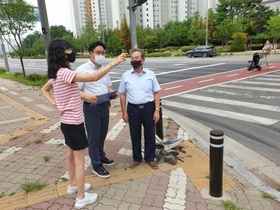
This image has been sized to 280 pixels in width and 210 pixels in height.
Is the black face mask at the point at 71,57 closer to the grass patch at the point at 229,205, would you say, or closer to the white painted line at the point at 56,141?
the grass patch at the point at 229,205

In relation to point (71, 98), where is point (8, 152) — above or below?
below

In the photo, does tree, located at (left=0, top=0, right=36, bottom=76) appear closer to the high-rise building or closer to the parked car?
the parked car

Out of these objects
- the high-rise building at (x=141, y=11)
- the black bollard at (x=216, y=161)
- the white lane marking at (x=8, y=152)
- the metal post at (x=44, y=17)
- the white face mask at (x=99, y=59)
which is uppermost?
the high-rise building at (x=141, y=11)

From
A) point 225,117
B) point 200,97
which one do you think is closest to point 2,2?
point 200,97

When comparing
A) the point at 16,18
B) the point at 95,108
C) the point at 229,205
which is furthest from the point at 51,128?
the point at 16,18

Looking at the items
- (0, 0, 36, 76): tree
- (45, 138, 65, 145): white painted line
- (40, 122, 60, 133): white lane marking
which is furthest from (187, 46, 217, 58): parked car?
(45, 138, 65, 145): white painted line

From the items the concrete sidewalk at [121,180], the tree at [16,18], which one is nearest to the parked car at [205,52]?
the tree at [16,18]

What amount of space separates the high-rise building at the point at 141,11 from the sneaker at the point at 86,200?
95058 mm

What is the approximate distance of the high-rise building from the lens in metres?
99.4

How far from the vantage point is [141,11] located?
9956cm

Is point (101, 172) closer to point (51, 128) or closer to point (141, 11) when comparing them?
point (51, 128)

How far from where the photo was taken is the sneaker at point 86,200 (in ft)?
9.41

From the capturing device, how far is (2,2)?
14.2 metres

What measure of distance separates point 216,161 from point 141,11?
339 ft
